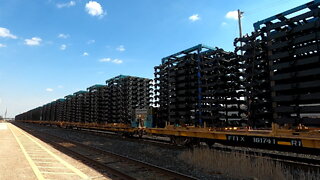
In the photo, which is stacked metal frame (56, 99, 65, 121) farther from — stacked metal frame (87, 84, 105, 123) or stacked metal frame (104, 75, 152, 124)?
stacked metal frame (104, 75, 152, 124)

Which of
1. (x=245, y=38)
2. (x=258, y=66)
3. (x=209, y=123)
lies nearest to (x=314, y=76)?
(x=258, y=66)

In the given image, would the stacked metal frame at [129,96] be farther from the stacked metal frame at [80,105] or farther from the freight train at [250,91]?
the stacked metal frame at [80,105]

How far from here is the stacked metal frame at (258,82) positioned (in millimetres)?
8094

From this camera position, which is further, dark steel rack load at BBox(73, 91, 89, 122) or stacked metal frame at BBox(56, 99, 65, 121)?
stacked metal frame at BBox(56, 99, 65, 121)

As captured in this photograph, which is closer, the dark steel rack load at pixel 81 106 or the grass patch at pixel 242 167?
the grass patch at pixel 242 167

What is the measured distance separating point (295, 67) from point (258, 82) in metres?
1.33

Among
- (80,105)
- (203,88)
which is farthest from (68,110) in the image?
(203,88)

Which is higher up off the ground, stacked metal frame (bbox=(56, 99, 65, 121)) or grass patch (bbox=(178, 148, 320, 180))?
stacked metal frame (bbox=(56, 99, 65, 121))

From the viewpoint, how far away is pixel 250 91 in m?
8.55

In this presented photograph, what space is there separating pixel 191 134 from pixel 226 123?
1645mm

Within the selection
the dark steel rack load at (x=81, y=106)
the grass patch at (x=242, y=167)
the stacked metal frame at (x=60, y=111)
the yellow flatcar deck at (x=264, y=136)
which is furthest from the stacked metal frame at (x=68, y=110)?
the grass patch at (x=242, y=167)

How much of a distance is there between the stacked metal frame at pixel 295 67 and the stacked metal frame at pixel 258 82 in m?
0.42

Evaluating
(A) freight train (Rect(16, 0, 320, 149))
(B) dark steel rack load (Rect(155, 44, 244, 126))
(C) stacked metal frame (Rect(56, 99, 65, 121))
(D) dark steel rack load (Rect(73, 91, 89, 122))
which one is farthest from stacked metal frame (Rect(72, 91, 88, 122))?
(B) dark steel rack load (Rect(155, 44, 244, 126))

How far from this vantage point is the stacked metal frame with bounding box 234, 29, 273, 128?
8.09 m
